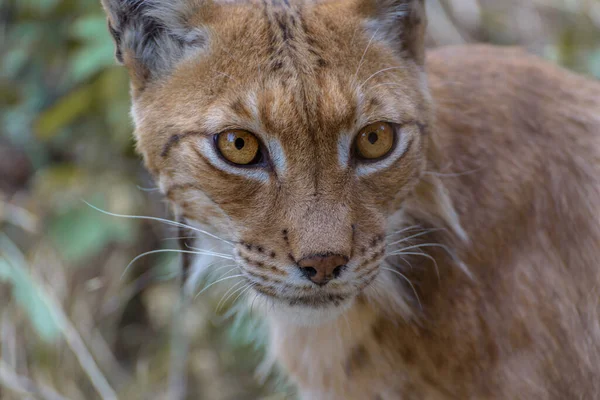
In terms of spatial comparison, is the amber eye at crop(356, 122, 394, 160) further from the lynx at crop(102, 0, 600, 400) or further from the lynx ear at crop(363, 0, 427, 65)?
the lynx ear at crop(363, 0, 427, 65)

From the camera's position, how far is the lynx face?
2.09 meters

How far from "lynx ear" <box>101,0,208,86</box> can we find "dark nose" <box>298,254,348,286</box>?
74 centimetres

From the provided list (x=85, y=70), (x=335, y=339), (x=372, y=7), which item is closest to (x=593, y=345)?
(x=335, y=339)

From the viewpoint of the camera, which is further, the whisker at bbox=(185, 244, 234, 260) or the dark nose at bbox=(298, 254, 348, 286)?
the whisker at bbox=(185, 244, 234, 260)

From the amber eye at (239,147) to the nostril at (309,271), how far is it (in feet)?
1.11

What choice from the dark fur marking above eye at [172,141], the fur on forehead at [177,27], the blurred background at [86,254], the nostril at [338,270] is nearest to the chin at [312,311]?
the nostril at [338,270]

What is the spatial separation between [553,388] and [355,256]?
2.85 feet

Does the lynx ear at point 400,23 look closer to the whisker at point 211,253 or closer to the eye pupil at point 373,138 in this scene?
the eye pupil at point 373,138

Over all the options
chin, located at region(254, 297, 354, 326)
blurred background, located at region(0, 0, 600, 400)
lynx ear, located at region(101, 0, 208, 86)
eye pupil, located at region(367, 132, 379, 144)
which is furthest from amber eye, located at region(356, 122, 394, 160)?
blurred background, located at region(0, 0, 600, 400)

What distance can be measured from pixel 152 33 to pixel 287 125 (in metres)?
0.61

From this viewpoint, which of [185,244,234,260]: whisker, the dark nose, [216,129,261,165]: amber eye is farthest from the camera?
[185,244,234,260]: whisker

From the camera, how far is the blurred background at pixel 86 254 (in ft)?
13.2

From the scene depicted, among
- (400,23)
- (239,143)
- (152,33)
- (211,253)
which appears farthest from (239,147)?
(400,23)

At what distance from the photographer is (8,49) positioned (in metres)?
4.69
